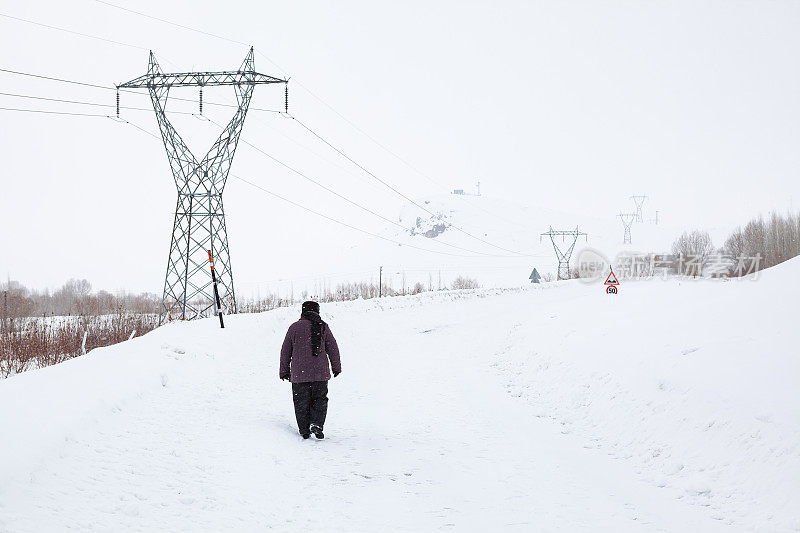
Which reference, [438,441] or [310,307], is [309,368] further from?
[438,441]

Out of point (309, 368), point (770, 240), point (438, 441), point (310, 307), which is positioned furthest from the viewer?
point (770, 240)

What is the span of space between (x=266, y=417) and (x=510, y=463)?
4411 millimetres

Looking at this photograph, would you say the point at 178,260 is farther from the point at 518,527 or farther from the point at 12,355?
the point at 518,527

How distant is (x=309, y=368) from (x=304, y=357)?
0.20m

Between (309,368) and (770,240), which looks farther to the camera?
(770,240)

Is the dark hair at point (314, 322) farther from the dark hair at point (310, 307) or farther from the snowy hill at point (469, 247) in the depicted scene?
the snowy hill at point (469, 247)

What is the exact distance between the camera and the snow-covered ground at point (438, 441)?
18.8 ft

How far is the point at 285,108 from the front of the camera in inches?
901

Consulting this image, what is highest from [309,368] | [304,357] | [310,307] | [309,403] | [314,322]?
[310,307]

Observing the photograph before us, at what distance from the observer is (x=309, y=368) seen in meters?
9.03

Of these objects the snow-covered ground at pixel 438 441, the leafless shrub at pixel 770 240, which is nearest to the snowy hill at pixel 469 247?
the leafless shrub at pixel 770 240

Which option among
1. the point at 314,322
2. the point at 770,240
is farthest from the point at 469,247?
the point at 314,322

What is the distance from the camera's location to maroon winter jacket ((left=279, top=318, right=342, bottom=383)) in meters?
9.03

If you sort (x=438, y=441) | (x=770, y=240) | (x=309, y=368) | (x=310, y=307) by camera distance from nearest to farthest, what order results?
(x=438, y=441), (x=309, y=368), (x=310, y=307), (x=770, y=240)
